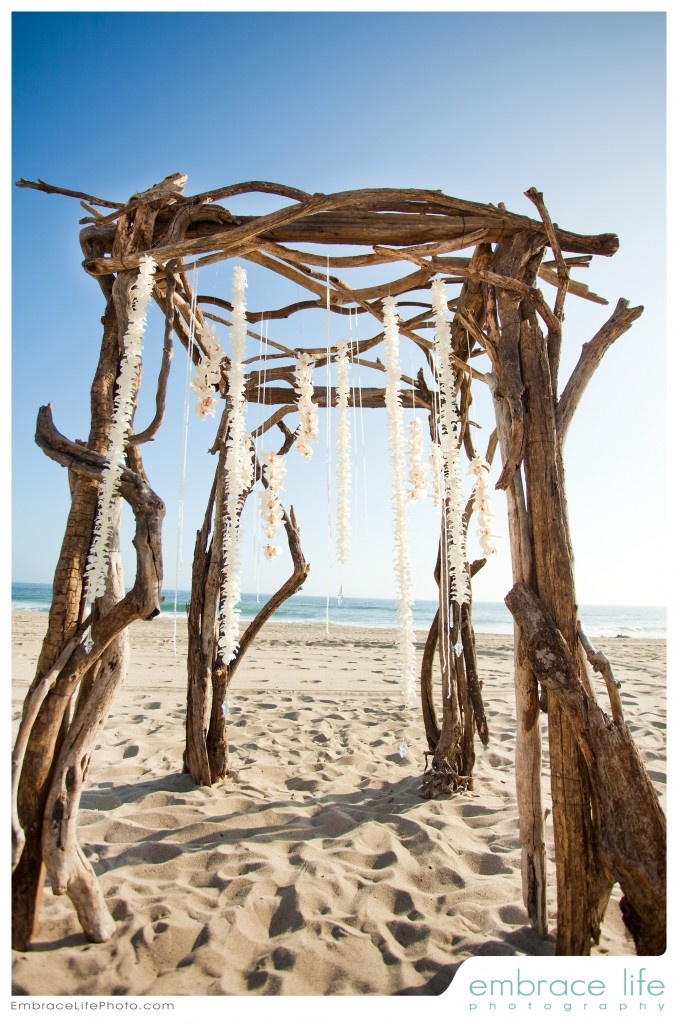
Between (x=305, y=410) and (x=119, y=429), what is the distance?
1.40 meters

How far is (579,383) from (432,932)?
7.84ft

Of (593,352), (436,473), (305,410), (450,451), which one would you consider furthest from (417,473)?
(593,352)

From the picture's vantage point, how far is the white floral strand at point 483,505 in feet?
10.2

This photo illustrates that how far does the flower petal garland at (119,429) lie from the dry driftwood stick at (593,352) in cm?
186

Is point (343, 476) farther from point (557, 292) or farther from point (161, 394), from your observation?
point (557, 292)

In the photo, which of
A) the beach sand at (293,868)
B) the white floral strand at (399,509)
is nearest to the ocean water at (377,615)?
the beach sand at (293,868)

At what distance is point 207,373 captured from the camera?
10.2 feet

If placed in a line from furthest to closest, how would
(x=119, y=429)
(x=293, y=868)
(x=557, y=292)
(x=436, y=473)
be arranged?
(x=436, y=473), (x=293, y=868), (x=557, y=292), (x=119, y=429)

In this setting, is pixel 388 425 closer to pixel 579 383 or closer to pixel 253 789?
pixel 579 383

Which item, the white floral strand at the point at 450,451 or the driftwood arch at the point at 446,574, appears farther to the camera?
the white floral strand at the point at 450,451

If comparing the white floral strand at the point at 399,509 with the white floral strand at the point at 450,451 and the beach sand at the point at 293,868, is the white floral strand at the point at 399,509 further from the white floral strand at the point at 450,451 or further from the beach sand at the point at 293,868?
the beach sand at the point at 293,868

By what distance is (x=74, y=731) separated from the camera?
235 centimetres

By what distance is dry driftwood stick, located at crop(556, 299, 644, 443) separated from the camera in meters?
2.62

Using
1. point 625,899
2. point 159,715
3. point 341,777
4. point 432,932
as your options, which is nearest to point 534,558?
point 625,899
